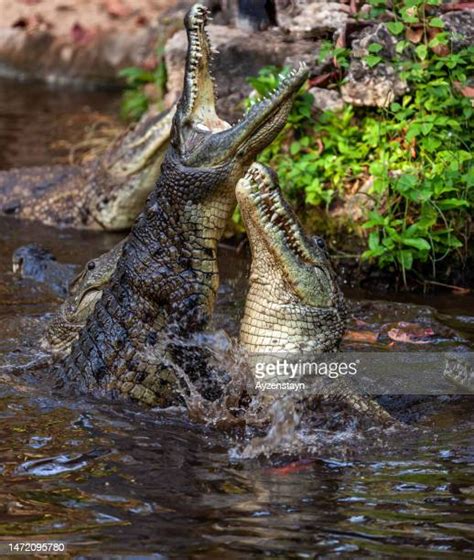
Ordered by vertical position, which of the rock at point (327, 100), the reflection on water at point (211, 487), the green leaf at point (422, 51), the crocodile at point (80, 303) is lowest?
the reflection on water at point (211, 487)

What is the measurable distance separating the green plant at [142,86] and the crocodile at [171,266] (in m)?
4.91

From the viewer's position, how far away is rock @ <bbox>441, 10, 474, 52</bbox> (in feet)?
25.9

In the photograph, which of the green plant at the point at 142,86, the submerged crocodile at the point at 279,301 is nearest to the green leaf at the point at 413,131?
the submerged crocodile at the point at 279,301

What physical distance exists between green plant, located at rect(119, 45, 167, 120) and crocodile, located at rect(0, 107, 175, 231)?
14.8 inches

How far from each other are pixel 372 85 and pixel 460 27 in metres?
0.77

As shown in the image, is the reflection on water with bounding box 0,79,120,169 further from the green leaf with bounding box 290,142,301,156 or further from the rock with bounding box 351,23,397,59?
the rock with bounding box 351,23,397,59

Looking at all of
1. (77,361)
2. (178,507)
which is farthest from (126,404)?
(178,507)

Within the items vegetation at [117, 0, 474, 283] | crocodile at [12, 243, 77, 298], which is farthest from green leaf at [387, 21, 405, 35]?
crocodile at [12, 243, 77, 298]

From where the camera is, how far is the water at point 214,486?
402 cm

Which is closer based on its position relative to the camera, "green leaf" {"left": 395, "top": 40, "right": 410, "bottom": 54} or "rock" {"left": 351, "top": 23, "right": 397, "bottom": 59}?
"green leaf" {"left": 395, "top": 40, "right": 410, "bottom": 54}

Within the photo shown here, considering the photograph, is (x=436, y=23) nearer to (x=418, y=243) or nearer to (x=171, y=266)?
(x=418, y=243)

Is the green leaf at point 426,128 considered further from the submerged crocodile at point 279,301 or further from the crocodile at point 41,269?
the crocodile at point 41,269

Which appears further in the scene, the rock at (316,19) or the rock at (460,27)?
the rock at (316,19)

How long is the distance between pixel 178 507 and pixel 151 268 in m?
1.55
